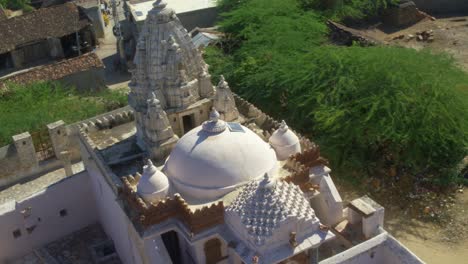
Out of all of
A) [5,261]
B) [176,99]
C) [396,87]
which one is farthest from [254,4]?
[5,261]

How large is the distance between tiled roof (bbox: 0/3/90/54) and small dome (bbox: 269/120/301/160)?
26.7 metres

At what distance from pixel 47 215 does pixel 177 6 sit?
22.0 meters

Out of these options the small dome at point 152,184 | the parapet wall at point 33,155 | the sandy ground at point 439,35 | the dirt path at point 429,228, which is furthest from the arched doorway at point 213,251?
the sandy ground at point 439,35

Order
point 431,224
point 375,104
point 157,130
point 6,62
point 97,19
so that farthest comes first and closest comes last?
point 97,19 < point 6,62 < point 375,104 < point 431,224 < point 157,130

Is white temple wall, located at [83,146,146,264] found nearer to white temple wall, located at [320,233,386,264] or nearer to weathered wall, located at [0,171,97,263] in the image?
weathered wall, located at [0,171,97,263]

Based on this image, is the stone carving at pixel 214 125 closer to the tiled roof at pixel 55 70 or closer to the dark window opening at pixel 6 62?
the tiled roof at pixel 55 70

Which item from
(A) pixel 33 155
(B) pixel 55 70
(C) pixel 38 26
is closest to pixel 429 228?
(A) pixel 33 155

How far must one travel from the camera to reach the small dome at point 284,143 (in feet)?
57.9

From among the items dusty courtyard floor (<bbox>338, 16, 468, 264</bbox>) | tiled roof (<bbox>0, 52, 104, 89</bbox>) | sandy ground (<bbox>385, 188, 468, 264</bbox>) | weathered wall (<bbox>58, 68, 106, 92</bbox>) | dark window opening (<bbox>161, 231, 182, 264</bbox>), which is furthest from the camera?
weathered wall (<bbox>58, 68, 106, 92</bbox>)

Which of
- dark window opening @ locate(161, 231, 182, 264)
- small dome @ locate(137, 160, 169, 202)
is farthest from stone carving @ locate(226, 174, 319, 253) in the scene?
dark window opening @ locate(161, 231, 182, 264)

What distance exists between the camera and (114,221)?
66.2 ft

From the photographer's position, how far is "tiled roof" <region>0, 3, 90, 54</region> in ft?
128

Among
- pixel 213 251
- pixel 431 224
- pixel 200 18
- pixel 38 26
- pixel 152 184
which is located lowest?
pixel 431 224

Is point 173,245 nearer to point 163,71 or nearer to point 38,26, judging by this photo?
point 163,71
